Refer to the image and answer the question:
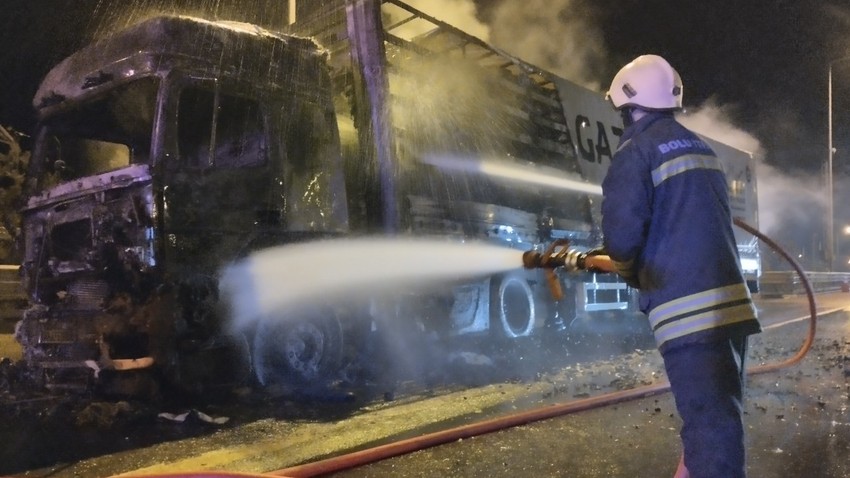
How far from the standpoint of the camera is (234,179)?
16.0ft

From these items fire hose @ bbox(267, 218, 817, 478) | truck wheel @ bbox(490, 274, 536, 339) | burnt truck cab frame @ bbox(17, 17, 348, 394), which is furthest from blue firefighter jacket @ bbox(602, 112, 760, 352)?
truck wheel @ bbox(490, 274, 536, 339)

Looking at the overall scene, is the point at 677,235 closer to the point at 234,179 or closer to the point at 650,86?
the point at 650,86

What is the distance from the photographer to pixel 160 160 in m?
4.44

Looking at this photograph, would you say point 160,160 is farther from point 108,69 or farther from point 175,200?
point 108,69

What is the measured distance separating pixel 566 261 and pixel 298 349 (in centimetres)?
317

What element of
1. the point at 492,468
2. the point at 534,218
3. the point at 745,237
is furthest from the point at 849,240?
the point at 492,468

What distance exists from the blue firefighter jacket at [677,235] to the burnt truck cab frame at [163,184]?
10.4 ft

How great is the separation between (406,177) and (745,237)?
34.4 feet

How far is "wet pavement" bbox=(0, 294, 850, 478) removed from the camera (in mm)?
3316

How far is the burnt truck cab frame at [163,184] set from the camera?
4402 millimetres

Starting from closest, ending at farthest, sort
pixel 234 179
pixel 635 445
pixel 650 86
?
pixel 650 86
pixel 635 445
pixel 234 179

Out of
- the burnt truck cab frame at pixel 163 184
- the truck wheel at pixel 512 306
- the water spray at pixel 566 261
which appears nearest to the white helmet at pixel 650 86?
the water spray at pixel 566 261

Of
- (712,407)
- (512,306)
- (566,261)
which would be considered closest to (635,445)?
(566,261)

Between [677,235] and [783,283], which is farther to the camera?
[783,283]
